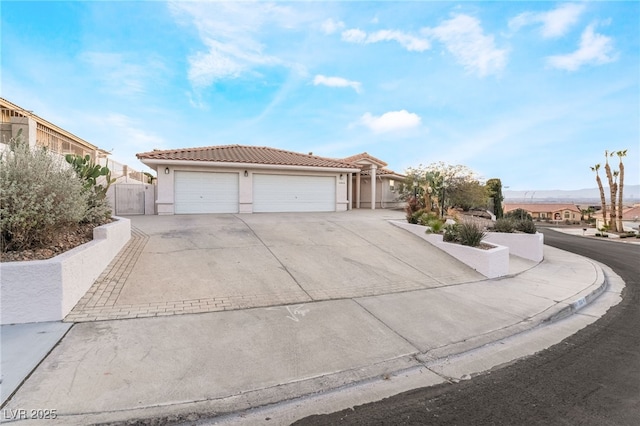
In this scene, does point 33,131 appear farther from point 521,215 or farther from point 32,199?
point 521,215

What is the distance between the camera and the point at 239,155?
18.5 m

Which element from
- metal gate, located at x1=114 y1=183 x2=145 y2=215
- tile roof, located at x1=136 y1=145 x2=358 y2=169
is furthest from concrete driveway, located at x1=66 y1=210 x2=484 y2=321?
tile roof, located at x1=136 y1=145 x2=358 y2=169

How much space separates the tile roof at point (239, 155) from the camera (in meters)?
16.1

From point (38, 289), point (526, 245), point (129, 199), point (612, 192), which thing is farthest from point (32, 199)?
point (612, 192)

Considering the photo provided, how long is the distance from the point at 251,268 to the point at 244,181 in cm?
1067

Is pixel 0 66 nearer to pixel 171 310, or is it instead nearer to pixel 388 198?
pixel 171 310

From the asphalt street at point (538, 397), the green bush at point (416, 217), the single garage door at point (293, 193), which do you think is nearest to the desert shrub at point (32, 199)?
the asphalt street at point (538, 397)

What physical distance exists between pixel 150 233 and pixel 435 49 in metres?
14.3

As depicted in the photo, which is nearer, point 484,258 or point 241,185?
point 484,258

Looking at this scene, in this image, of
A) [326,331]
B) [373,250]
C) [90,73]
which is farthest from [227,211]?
[326,331]

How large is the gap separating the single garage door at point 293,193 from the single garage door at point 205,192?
1.32 metres

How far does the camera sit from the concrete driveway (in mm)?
5602

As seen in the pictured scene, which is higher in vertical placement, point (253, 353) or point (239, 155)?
point (239, 155)

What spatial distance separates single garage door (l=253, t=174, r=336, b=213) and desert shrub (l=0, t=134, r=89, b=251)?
465 inches
